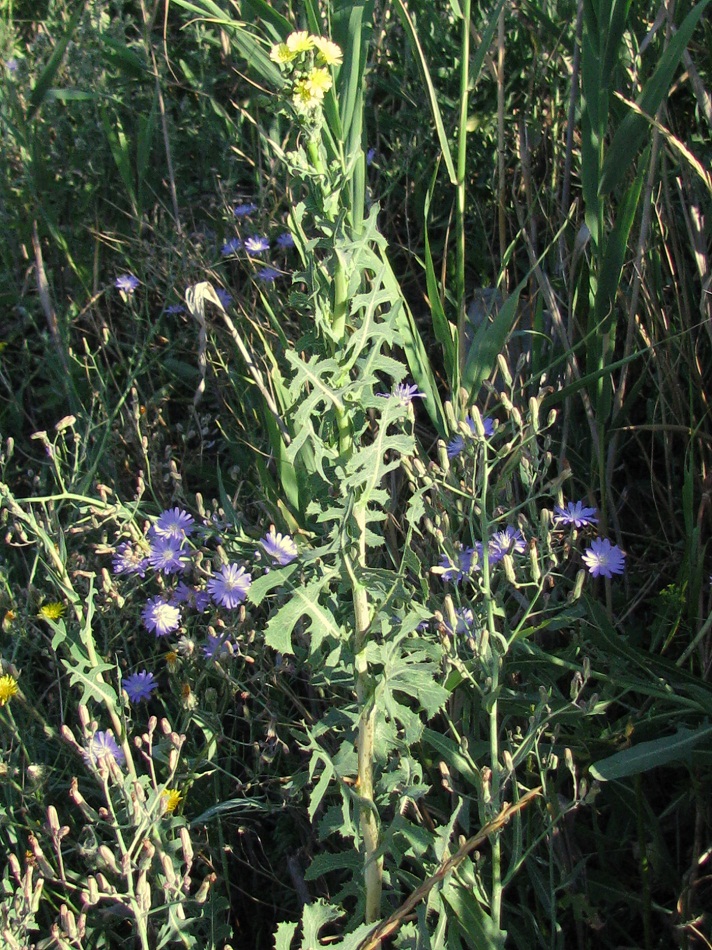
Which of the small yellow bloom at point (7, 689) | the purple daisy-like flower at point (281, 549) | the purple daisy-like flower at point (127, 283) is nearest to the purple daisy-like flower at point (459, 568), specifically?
the purple daisy-like flower at point (281, 549)

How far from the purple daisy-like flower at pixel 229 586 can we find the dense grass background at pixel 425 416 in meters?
0.04

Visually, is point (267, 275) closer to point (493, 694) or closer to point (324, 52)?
point (324, 52)

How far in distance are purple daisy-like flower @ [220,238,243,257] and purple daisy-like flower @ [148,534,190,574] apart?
685mm

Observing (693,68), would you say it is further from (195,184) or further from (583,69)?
(195,184)

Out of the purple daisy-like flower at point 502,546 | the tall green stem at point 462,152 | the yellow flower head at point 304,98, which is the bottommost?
the purple daisy-like flower at point 502,546

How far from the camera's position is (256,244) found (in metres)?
1.86

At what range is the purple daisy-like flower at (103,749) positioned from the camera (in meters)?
1.08

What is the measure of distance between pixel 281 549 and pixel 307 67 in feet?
1.83

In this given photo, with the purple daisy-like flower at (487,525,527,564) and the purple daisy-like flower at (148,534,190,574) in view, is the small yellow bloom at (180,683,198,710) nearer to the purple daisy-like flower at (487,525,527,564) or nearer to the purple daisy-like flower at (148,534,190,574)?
the purple daisy-like flower at (148,534,190,574)

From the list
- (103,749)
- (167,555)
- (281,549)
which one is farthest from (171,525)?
(103,749)

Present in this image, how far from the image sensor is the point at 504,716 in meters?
1.28

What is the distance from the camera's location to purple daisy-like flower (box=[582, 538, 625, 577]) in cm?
129

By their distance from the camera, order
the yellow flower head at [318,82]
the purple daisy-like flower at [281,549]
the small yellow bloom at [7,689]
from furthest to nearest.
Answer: the small yellow bloom at [7,689] → the purple daisy-like flower at [281,549] → the yellow flower head at [318,82]

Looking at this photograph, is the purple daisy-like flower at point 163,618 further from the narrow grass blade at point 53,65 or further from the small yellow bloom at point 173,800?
the narrow grass blade at point 53,65
